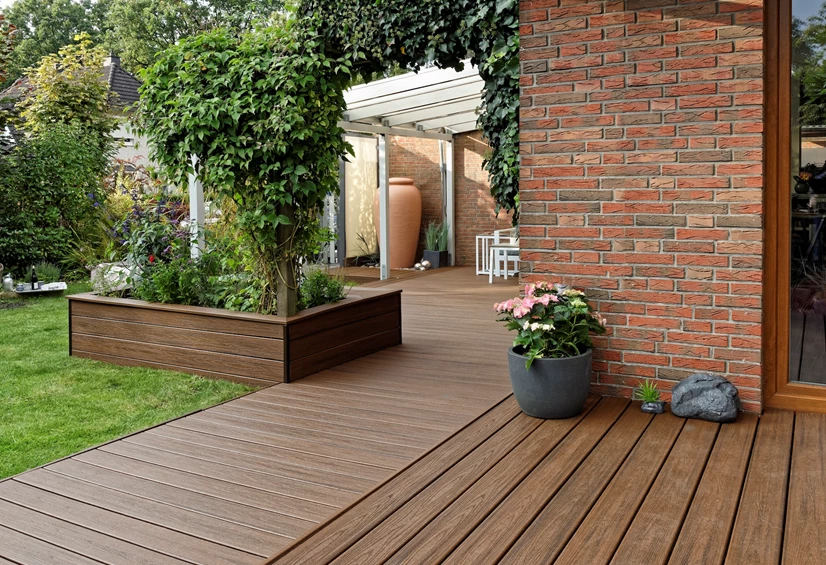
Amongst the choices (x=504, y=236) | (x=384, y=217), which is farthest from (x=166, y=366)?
(x=504, y=236)

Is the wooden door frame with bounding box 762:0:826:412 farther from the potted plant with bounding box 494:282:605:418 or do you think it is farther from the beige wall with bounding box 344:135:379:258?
the beige wall with bounding box 344:135:379:258

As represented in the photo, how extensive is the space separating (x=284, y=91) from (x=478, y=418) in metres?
2.49

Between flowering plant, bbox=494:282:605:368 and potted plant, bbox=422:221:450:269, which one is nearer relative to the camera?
flowering plant, bbox=494:282:605:368

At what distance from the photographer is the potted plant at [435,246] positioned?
1285 centimetres

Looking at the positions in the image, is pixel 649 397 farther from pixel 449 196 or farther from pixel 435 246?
pixel 449 196

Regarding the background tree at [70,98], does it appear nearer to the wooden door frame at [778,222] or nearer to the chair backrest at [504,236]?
the chair backrest at [504,236]

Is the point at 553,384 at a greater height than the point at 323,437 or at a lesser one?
greater

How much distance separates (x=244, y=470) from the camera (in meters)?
3.46

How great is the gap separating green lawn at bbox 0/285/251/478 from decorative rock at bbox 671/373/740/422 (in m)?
2.62

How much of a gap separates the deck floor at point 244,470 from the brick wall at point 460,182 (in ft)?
24.9

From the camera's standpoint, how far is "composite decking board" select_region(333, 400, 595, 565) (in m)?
2.64

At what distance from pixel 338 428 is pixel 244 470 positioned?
72 centimetres

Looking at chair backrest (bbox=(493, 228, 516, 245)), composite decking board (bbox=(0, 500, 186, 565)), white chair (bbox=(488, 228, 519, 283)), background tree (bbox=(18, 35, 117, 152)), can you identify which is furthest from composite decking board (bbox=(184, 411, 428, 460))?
background tree (bbox=(18, 35, 117, 152))

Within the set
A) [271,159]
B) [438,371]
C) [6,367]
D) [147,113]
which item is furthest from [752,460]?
[6,367]
